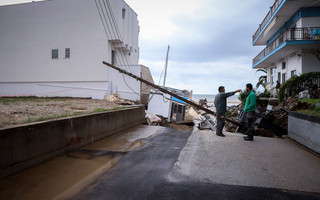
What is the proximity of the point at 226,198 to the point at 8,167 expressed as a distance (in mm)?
3851

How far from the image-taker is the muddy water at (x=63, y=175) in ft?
11.0

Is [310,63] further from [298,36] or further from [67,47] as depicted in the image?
[67,47]

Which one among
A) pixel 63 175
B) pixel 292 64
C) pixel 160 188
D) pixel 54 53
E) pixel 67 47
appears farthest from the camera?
pixel 54 53

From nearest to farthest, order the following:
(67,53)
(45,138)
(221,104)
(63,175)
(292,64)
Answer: (63,175) < (45,138) < (221,104) < (292,64) < (67,53)

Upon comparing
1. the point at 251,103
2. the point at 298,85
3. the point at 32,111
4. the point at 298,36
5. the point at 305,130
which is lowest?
the point at 305,130

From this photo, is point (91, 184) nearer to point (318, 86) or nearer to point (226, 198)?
point (226, 198)

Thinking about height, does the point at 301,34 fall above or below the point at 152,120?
above

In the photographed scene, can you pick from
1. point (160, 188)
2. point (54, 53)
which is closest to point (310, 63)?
point (160, 188)

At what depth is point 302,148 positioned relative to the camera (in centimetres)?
648

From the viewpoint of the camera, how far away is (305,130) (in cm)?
649

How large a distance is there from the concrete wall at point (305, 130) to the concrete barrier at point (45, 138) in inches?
A: 257

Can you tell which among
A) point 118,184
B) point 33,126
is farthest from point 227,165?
point 33,126

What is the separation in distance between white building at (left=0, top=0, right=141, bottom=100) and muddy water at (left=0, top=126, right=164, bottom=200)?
1264 cm

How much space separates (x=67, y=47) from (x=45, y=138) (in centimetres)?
1775
